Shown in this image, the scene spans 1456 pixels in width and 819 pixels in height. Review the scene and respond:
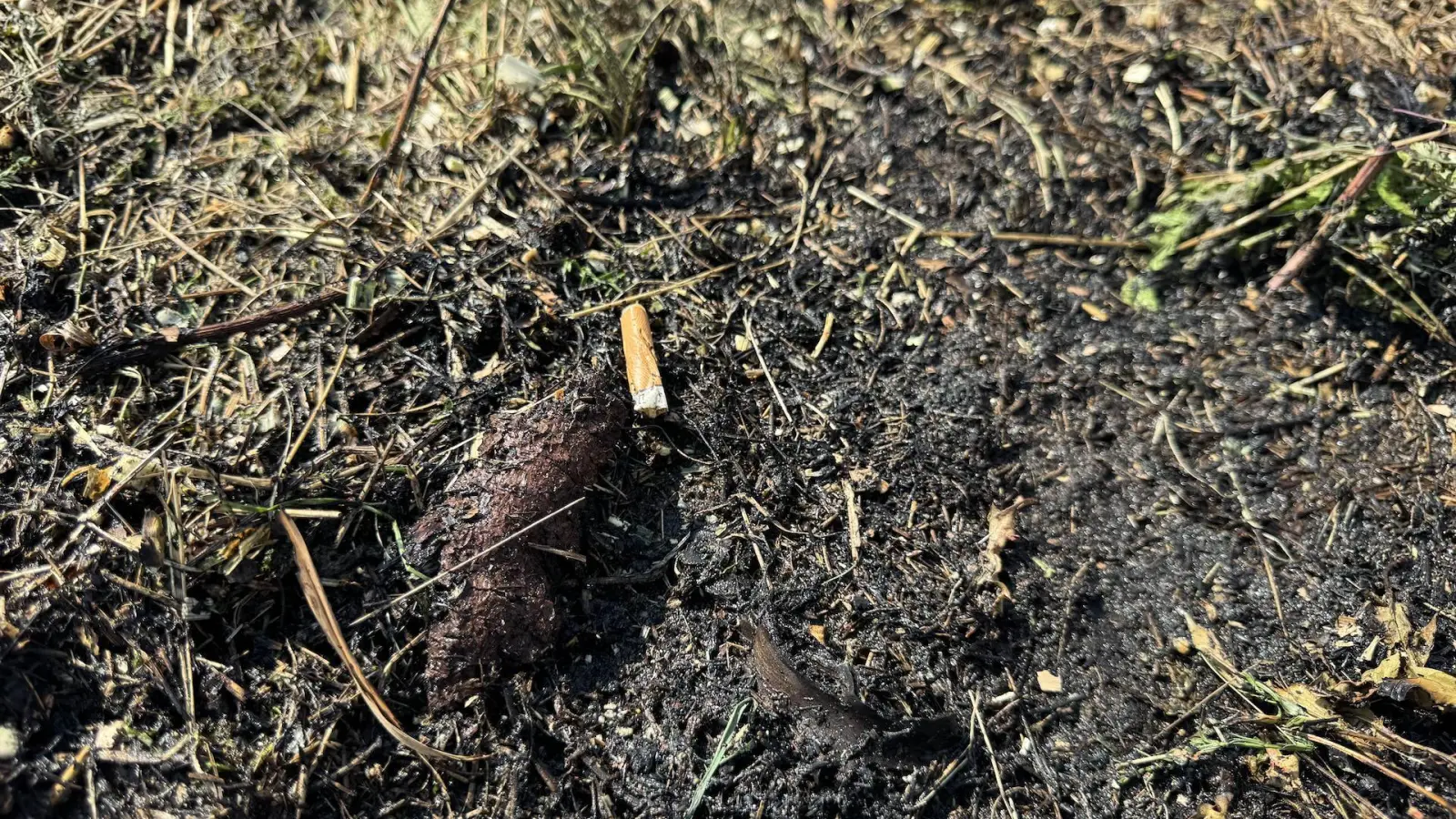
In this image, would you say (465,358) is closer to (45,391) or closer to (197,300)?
(197,300)

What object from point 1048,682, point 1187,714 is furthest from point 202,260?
point 1187,714

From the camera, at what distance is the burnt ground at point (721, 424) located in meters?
1.83

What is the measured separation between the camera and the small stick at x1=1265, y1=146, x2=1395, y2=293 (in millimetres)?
2277

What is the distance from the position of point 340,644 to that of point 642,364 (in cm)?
94

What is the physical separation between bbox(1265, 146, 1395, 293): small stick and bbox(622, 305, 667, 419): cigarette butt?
1.87 meters

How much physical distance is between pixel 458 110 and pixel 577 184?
0.45 m

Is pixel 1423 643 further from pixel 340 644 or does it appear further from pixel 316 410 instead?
pixel 316 410

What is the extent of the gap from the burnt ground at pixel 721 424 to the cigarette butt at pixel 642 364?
0.20 feet

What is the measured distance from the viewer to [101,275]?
2.14 m

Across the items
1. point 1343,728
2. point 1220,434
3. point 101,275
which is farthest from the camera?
point 1220,434

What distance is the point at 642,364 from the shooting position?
2.16m

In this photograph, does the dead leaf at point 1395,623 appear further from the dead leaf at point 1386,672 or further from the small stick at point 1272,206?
the small stick at point 1272,206

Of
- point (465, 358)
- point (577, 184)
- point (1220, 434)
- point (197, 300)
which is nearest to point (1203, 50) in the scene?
point (1220, 434)

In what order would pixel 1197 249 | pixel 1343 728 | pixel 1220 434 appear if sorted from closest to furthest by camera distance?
pixel 1343 728 < pixel 1220 434 < pixel 1197 249
